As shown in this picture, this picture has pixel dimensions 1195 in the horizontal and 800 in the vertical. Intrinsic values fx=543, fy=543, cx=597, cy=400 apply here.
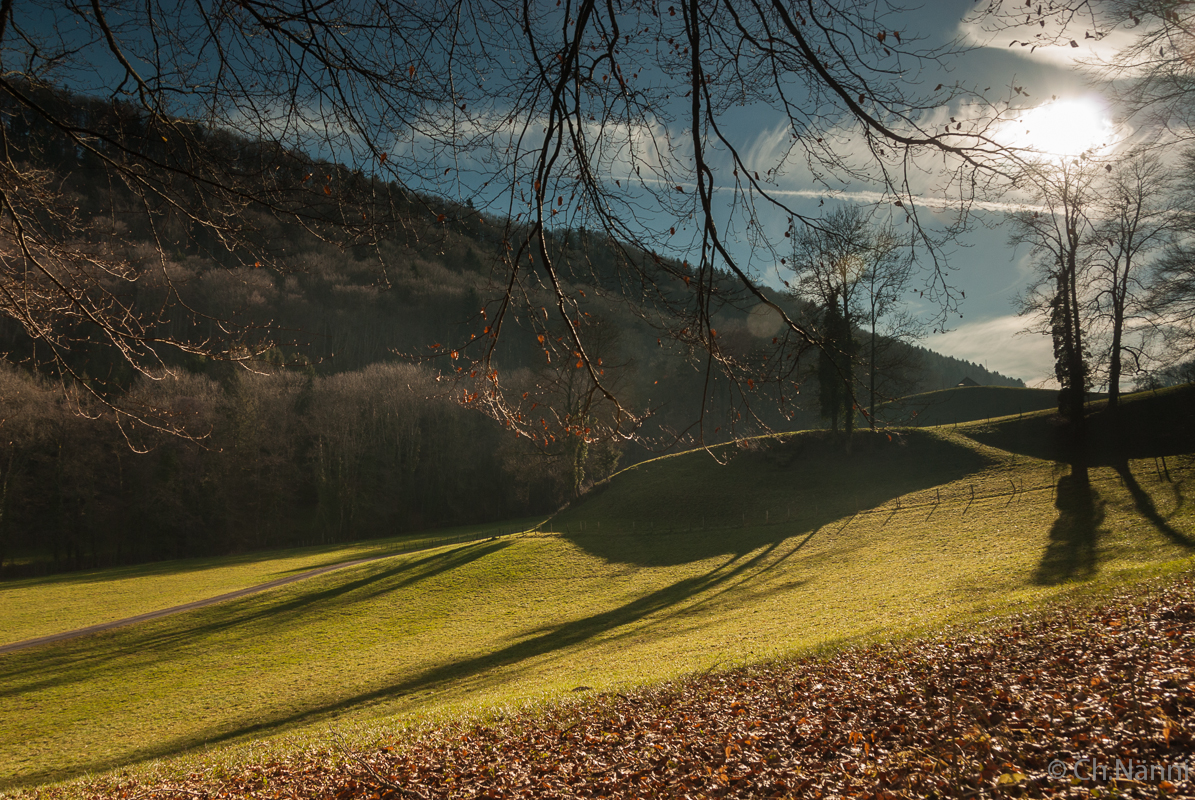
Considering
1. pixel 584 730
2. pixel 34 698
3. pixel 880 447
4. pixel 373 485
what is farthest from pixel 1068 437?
pixel 373 485

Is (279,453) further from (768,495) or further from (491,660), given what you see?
(491,660)

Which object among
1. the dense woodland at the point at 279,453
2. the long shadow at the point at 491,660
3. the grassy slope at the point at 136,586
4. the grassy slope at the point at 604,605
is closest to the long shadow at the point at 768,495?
the grassy slope at the point at 604,605

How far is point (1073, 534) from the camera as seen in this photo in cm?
1555

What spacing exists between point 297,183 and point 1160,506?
23279 millimetres

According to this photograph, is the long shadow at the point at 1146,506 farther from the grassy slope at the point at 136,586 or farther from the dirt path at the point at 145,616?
the grassy slope at the point at 136,586

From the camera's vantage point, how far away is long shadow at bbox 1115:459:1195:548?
13275mm

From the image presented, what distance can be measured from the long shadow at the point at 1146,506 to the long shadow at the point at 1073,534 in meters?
0.93

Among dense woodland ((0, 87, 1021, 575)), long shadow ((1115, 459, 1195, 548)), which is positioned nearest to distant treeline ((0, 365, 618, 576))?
dense woodland ((0, 87, 1021, 575))

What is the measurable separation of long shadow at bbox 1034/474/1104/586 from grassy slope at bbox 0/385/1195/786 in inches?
4.5

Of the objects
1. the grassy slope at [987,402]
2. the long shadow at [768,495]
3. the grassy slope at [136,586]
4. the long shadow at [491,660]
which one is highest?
the grassy slope at [987,402]

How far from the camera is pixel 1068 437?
85.4 feet

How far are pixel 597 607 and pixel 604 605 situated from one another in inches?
10.2

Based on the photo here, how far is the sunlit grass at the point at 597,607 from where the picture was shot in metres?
10.2

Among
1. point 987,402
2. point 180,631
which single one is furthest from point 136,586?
point 987,402
